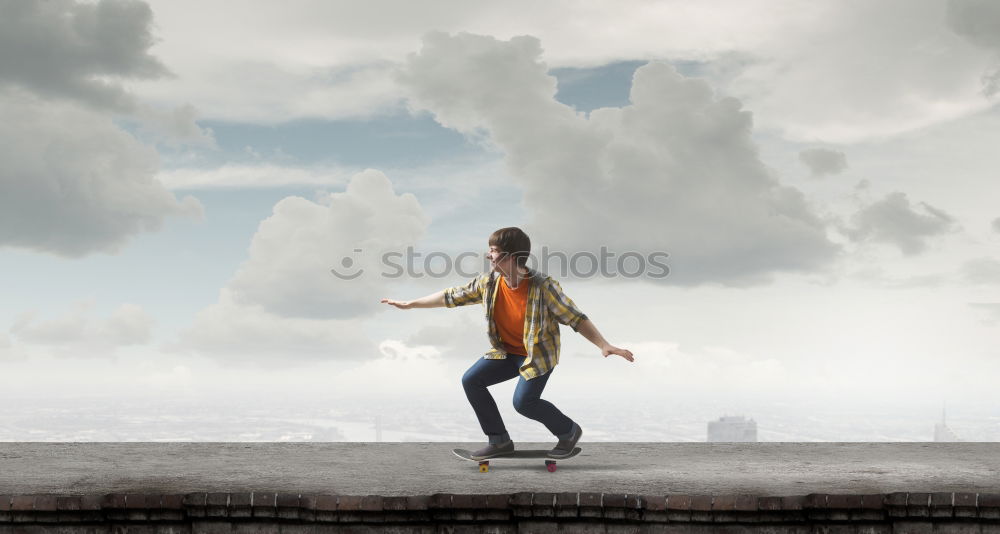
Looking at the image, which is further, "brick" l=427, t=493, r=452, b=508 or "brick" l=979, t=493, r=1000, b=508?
"brick" l=979, t=493, r=1000, b=508

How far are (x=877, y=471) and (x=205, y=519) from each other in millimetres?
5477

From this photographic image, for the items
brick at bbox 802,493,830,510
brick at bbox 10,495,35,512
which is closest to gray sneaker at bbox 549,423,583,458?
brick at bbox 802,493,830,510

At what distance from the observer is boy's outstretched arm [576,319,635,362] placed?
766 centimetres

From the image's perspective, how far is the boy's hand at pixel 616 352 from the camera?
25.0 ft

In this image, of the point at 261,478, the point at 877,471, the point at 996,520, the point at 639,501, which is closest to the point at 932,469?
the point at 877,471

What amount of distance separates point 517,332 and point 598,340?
69cm

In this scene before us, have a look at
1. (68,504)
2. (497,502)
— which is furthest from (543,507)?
(68,504)

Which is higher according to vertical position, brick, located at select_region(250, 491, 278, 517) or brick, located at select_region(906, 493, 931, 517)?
brick, located at select_region(906, 493, 931, 517)

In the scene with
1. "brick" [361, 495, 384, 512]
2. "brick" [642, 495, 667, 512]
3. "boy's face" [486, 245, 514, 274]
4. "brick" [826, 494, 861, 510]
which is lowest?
"brick" [361, 495, 384, 512]

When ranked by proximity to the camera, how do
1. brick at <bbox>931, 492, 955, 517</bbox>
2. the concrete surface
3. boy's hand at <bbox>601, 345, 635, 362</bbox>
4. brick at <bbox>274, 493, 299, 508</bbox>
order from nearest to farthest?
brick at <bbox>274, 493, 299, 508</bbox>, brick at <bbox>931, 492, 955, 517</bbox>, the concrete surface, boy's hand at <bbox>601, 345, 635, 362</bbox>

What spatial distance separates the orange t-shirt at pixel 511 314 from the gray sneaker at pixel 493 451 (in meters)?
0.84

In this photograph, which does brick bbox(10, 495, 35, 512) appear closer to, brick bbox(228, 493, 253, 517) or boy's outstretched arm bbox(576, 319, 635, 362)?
brick bbox(228, 493, 253, 517)

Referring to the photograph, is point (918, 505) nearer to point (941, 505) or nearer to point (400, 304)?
point (941, 505)

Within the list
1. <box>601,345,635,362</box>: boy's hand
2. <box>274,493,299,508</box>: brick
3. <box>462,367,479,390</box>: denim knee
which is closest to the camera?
<box>274,493,299,508</box>: brick
